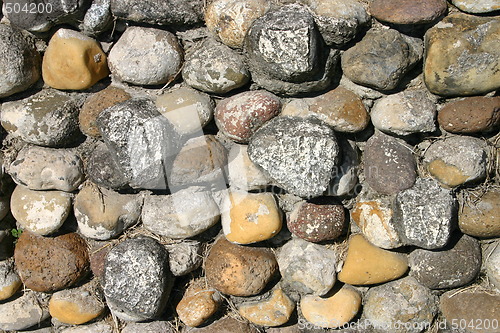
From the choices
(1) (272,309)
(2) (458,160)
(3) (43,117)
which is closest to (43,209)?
(3) (43,117)

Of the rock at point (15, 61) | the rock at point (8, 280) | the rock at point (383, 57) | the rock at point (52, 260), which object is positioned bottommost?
the rock at point (8, 280)

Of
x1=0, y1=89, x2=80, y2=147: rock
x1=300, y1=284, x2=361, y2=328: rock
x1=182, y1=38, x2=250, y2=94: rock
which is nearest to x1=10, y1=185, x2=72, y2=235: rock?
x1=0, y1=89, x2=80, y2=147: rock

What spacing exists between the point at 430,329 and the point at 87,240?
1379mm

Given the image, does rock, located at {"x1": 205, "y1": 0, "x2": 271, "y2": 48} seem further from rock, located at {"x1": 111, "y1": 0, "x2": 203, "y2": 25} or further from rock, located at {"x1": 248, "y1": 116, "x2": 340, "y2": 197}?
rock, located at {"x1": 248, "y1": 116, "x2": 340, "y2": 197}

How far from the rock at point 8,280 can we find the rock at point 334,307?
1166 mm

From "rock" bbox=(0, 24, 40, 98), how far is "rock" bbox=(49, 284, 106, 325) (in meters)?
0.81

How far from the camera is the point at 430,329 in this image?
1934 millimetres

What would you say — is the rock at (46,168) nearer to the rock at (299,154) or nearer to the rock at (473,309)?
the rock at (299,154)

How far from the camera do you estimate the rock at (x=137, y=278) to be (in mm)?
1831

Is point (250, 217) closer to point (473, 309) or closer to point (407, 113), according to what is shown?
point (407, 113)

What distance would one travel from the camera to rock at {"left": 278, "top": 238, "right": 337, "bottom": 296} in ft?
6.12

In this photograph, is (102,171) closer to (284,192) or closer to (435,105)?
(284,192)

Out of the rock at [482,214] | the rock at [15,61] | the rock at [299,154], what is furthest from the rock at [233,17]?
the rock at [482,214]

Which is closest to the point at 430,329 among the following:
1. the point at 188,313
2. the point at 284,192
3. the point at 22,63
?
the point at 284,192
